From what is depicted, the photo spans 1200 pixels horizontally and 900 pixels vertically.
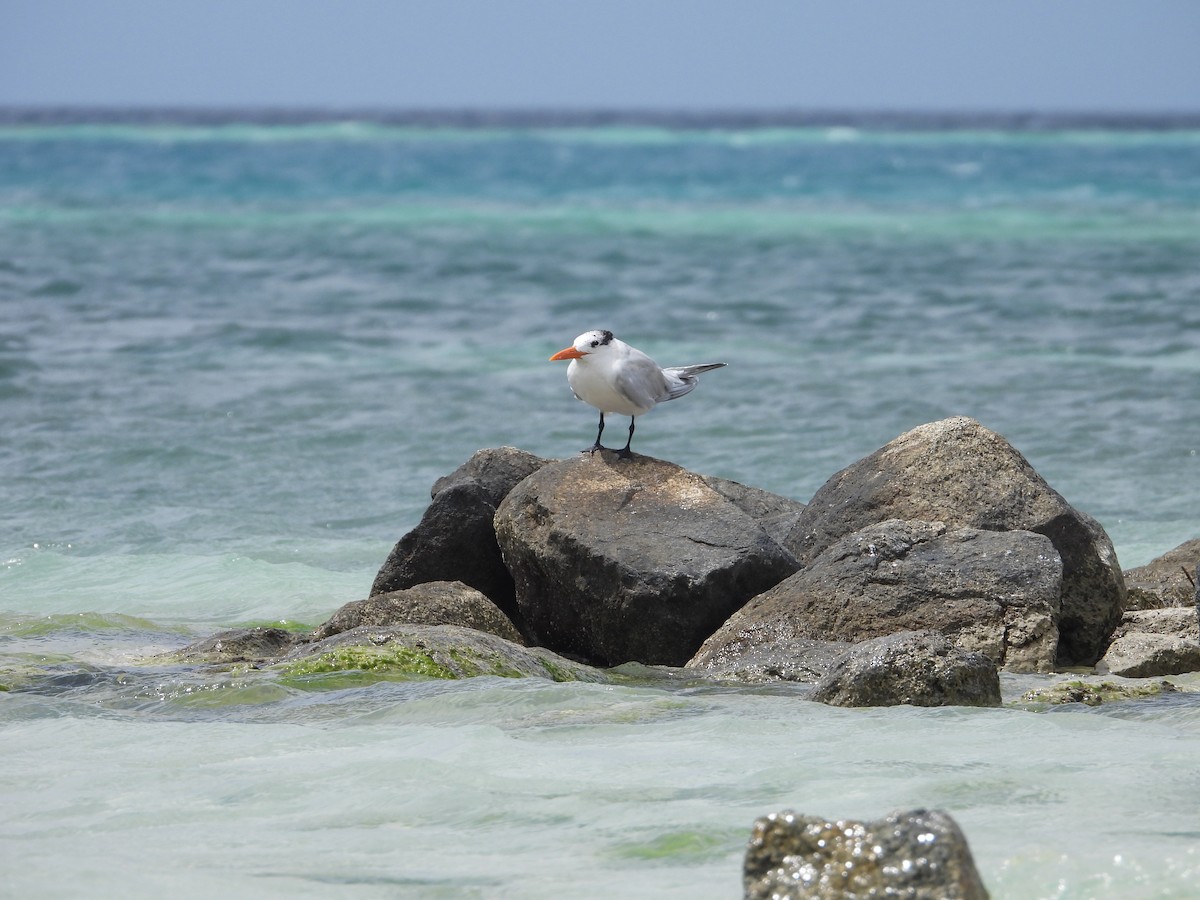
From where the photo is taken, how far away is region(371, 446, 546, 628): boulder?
699 cm

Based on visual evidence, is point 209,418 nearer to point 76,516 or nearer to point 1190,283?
point 76,516

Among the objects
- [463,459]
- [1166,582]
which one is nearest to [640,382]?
[1166,582]

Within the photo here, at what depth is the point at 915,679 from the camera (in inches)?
210

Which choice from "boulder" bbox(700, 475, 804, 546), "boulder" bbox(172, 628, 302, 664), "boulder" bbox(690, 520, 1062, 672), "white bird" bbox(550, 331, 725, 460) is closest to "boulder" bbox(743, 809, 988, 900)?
"boulder" bbox(690, 520, 1062, 672)

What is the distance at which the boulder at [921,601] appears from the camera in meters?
6.10

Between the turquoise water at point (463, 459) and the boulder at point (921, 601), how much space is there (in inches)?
22.5

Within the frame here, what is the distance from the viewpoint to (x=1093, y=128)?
9681cm

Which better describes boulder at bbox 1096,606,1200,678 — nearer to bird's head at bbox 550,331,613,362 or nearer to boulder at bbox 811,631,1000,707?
boulder at bbox 811,631,1000,707

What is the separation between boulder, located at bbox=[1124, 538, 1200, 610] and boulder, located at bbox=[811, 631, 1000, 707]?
6.54 feet

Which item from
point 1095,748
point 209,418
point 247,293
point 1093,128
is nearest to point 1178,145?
point 1093,128

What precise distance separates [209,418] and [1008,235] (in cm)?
1857

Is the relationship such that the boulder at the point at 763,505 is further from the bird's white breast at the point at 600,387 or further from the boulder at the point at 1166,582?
the boulder at the point at 1166,582

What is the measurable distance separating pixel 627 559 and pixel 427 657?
104cm

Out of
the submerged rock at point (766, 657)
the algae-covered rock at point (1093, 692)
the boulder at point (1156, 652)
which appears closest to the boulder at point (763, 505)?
the submerged rock at point (766, 657)
